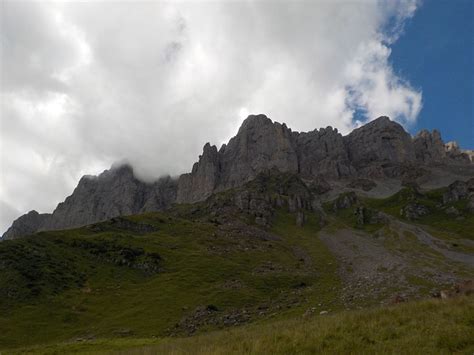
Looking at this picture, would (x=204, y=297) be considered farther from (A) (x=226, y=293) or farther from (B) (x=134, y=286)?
(B) (x=134, y=286)

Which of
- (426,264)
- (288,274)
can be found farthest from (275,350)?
(426,264)

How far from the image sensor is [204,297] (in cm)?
7494

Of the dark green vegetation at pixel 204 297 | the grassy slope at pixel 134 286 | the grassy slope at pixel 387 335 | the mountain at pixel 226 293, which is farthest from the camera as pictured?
the grassy slope at pixel 134 286

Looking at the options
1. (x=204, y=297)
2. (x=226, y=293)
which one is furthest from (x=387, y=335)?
(x=226, y=293)

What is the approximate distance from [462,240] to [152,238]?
5012 inches

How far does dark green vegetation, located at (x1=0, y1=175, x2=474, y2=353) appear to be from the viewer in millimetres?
16297

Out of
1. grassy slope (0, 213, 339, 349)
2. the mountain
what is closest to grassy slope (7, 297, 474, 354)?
the mountain

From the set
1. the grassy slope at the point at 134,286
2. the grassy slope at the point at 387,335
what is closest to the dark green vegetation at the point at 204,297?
the grassy slope at the point at 387,335

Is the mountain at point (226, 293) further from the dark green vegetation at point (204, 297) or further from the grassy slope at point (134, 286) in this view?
the grassy slope at point (134, 286)

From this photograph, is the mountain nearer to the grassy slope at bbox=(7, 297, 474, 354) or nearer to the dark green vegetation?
the grassy slope at bbox=(7, 297, 474, 354)

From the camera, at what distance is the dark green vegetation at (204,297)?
16297 mm

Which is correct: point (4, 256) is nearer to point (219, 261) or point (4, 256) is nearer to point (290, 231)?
point (219, 261)

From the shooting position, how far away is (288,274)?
3794 inches

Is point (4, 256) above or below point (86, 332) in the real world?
above
